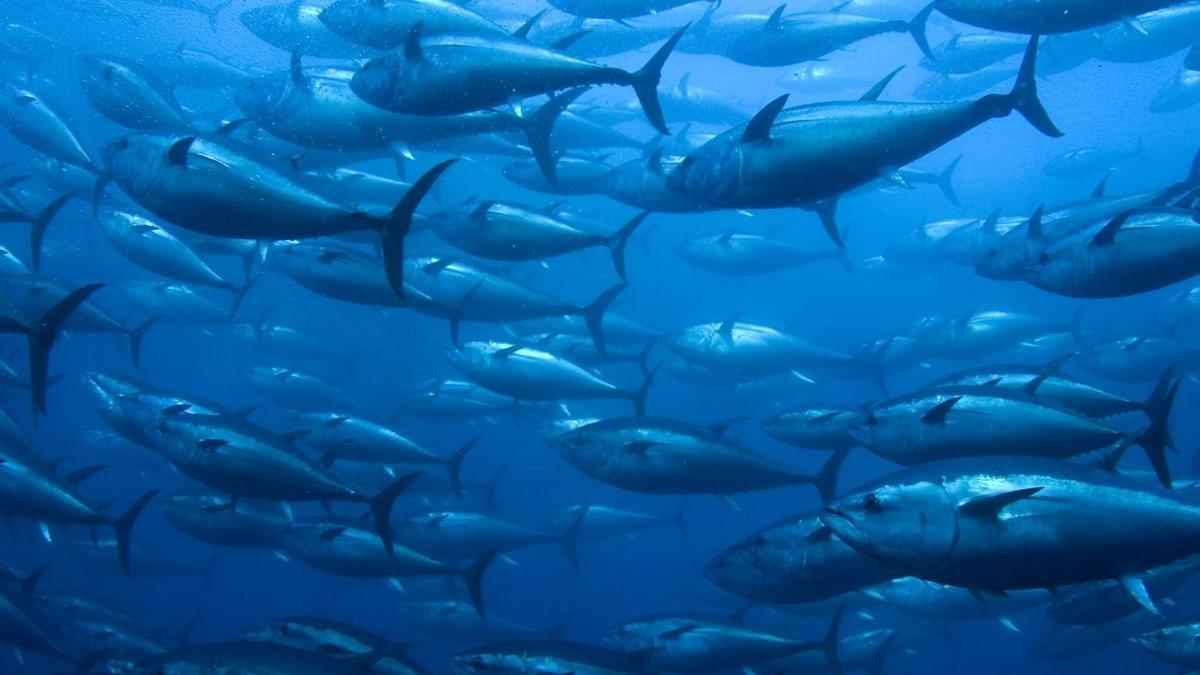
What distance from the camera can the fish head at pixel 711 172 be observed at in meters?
2.91

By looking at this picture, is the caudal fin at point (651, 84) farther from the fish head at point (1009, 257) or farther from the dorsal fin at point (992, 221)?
the dorsal fin at point (992, 221)

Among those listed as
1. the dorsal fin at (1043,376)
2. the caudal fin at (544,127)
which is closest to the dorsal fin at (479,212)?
the caudal fin at (544,127)

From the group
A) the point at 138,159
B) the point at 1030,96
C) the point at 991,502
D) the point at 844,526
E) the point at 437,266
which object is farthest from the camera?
the point at 437,266

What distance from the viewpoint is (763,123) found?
2775 millimetres

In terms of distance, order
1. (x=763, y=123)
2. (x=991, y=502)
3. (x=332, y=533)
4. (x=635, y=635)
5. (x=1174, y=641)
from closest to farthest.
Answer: (x=991, y=502)
(x=763, y=123)
(x=1174, y=641)
(x=635, y=635)
(x=332, y=533)

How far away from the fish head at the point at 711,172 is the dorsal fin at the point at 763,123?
71 millimetres

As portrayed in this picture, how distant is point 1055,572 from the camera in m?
2.30

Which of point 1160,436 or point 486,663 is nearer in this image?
point 1160,436

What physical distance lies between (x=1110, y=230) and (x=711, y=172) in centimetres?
198

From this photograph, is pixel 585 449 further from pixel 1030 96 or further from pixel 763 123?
pixel 1030 96

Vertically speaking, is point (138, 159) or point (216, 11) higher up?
point (216, 11)

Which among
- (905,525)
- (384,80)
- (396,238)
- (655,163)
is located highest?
(384,80)

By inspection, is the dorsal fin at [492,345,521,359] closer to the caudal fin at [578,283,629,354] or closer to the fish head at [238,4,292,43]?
the caudal fin at [578,283,629,354]

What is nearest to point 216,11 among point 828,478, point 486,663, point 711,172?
point 486,663
